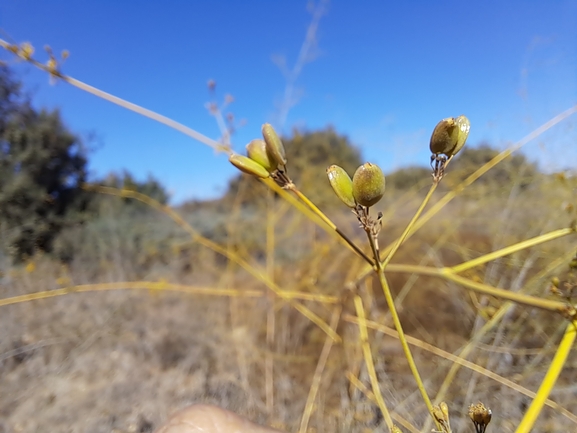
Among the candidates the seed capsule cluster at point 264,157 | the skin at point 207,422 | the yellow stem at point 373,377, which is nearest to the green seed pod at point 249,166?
the seed capsule cluster at point 264,157

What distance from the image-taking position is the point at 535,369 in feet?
3.10

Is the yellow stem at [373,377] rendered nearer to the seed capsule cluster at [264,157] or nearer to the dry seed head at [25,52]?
the seed capsule cluster at [264,157]

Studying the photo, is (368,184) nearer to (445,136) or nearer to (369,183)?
(369,183)

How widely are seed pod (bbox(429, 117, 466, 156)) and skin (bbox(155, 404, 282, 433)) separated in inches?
24.1

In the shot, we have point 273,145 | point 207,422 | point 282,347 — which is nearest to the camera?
point 273,145

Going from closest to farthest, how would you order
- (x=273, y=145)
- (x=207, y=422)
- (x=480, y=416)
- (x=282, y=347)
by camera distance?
(x=480, y=416)
(x=273, y=145)
(x=207, y=422)
(x=282, y=347)

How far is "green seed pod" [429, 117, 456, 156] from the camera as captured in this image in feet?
1.14

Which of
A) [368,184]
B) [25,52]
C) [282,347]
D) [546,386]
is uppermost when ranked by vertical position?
[25,52]

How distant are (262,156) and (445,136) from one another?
0.67 ft

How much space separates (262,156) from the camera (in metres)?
0.42

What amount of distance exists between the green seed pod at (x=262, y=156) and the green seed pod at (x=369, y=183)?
13cm

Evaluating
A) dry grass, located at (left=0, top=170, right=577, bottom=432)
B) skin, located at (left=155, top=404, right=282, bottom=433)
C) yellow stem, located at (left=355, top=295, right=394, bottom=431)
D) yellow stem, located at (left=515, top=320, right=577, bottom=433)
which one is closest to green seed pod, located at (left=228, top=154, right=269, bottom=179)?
yellow stem, located at (left=355, top=295, right=394, bottom=431)

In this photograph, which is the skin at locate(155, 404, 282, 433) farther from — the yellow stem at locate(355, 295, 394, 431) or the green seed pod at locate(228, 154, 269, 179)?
the green seed pod at locate(228, 154, 269, 179)

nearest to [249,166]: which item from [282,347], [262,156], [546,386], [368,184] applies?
[262,156]
